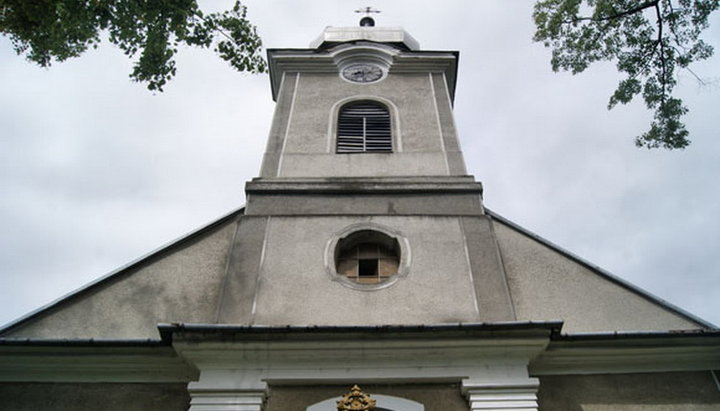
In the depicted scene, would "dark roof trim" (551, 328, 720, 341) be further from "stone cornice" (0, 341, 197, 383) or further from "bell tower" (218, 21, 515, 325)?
"stone cornice" (0, 341, 197, 383)

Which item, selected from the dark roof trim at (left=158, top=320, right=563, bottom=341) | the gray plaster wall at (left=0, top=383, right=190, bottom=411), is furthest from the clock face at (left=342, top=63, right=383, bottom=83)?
the gray plaster wall at (left=0, top=383, right=190, bottom=411)

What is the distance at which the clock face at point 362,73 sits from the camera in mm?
13930

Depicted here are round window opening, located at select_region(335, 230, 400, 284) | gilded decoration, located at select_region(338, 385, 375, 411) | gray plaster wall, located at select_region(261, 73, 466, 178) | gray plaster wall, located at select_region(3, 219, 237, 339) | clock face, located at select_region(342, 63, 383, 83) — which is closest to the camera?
gilded decoration, located at select_region(338, 385, 375, 411)

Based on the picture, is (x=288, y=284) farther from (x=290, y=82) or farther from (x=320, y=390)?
(x=290, y=82)

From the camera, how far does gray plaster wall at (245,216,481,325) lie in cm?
788

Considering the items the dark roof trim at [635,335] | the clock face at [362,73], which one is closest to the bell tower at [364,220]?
the clock face at [362,73]

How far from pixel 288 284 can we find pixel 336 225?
1342mm

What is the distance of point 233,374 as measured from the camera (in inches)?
275

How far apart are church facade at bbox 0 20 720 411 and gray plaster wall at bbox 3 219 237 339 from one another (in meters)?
0.02

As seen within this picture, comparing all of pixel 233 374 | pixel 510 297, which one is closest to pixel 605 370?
pixel 510 297

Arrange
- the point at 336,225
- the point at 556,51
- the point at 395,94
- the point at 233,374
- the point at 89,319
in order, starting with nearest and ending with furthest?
the point at 233,374
the point at 89,319
the point at 336,225
the point at 556,51
the point at 395,94

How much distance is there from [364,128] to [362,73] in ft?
8.19

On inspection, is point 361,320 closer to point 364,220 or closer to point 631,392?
point 364,220

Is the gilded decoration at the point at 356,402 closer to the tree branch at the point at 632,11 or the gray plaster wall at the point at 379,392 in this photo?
the gray plaster wall at the point at 379,392
